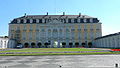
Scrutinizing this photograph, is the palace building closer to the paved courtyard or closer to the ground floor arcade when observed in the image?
the ground floor arcade

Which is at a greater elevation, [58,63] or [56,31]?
[56,31]

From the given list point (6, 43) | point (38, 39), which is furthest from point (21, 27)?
point (6, 43)

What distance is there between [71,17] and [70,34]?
10134 mm

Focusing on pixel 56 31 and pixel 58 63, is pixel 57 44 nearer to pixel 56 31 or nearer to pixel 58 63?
pixel 56 31

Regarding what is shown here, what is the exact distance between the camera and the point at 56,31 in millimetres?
83500

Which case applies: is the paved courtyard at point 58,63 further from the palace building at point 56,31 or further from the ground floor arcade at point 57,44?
the ground floor arcade at point 57,44

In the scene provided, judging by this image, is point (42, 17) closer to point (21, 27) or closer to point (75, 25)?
point (21, 27)

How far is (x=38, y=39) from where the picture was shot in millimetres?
83125

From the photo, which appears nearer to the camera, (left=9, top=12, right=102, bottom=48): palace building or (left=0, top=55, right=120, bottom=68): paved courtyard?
(left=0, top=55, right=120, bottom=68): paved courtyard

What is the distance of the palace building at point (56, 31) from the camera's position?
82.6 m

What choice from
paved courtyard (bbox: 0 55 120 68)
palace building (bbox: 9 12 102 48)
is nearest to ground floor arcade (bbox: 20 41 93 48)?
palace building (bbox: 9 12 102 48)

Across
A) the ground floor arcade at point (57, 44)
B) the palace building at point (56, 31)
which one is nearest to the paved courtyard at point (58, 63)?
the palace building at point (56, 31)

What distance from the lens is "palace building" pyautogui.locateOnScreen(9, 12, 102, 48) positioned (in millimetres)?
82562

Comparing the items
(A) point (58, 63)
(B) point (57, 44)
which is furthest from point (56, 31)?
(A) point (58, 63)
